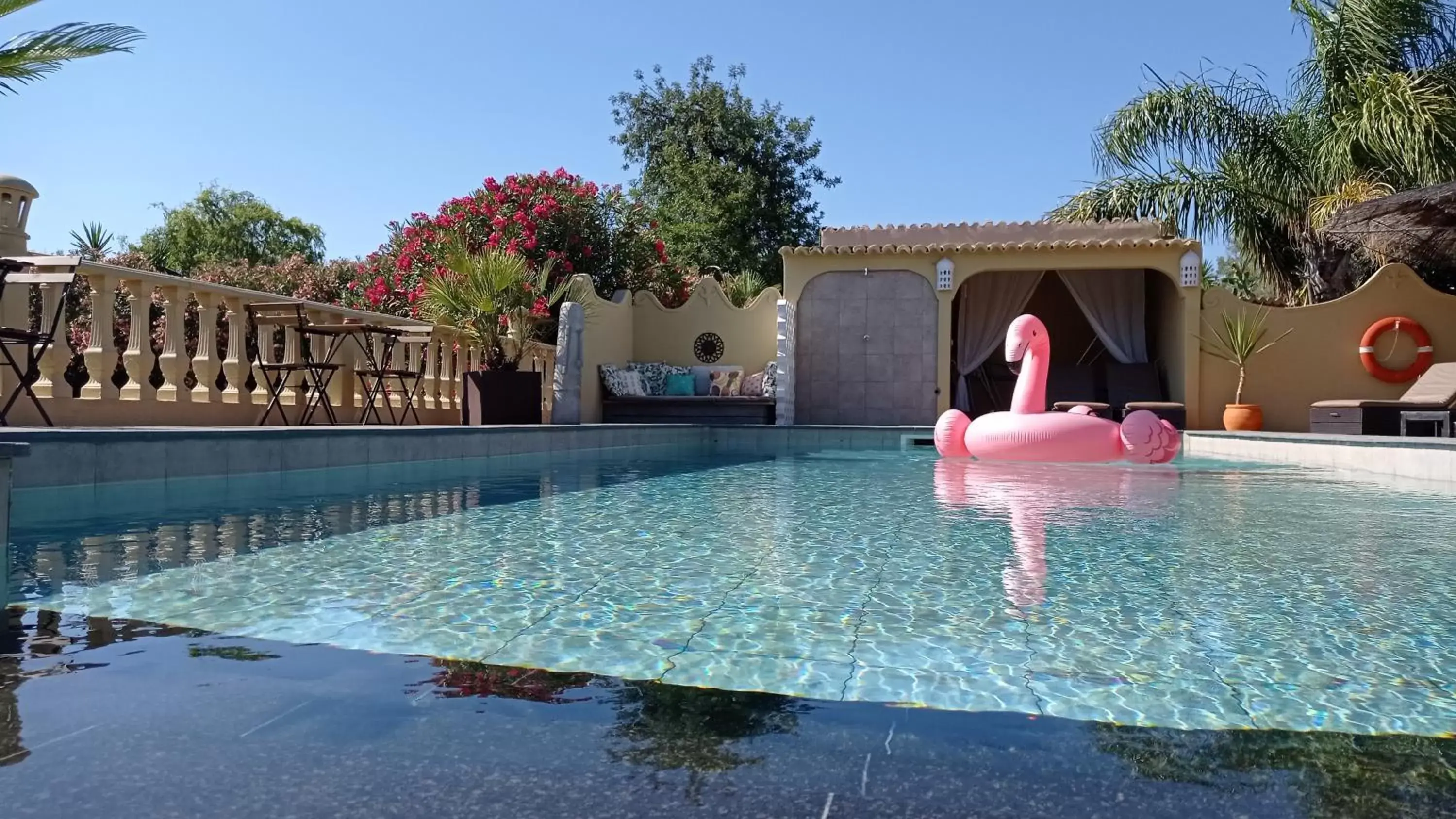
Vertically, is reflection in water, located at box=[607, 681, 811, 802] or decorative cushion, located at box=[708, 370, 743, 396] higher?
decorative cushion, located at box=[708, 370, 743, 396]

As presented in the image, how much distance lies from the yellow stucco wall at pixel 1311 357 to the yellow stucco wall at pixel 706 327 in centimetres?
680

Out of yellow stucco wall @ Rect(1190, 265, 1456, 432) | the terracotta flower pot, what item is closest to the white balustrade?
the terracotta flower pot

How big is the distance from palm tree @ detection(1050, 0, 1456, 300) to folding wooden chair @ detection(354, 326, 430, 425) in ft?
39.9

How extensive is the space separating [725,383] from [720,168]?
1214 cm

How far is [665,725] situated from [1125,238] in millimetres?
16180

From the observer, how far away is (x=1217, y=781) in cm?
167

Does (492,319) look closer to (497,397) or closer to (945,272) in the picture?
(497,397)

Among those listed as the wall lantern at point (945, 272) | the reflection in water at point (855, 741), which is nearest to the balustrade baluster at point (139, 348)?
the reflection in water at point (855, 741)

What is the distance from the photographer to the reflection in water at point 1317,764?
1.58 metres

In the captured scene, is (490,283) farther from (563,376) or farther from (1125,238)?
(1125,238)

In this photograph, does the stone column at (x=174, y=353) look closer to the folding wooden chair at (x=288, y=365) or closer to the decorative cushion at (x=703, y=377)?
the folding wooden chair at (x=288, y=365)

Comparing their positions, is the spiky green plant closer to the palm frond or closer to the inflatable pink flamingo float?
the inflatable pink flamingo float

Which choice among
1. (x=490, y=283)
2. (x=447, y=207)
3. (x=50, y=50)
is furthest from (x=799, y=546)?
(x=447, y=207)

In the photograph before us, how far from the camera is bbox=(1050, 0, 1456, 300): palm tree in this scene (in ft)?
51.6
